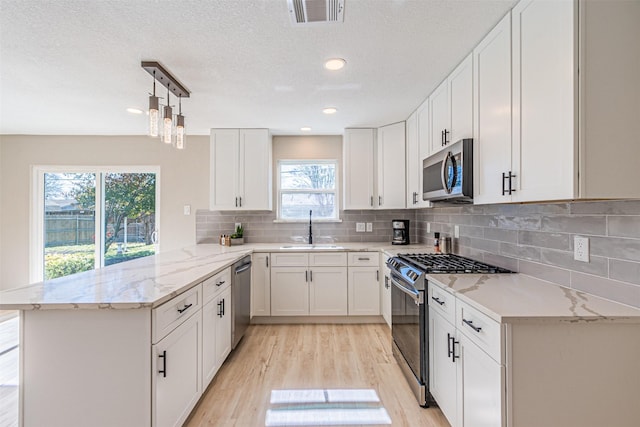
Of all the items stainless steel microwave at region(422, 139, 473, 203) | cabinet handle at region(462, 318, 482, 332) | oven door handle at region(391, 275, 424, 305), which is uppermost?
stainless steel microwave at region(422, 139, 473, 203)

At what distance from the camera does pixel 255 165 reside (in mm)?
3631

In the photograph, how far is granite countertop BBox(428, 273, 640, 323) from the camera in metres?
1.12

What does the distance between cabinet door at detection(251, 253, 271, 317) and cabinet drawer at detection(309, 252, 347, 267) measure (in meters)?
0.51

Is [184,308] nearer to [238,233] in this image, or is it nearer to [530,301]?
[530,301]

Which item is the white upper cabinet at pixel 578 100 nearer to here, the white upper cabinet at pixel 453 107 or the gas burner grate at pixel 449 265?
the white upper cabinet at pixel 453 107

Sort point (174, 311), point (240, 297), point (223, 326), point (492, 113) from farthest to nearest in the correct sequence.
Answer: point (240, 297) → point (223, 326) → point (492, 113) → point (174, 311)

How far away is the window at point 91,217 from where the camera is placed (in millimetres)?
3953

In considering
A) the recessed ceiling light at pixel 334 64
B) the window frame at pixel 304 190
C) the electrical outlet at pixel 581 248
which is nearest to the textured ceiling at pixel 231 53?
the recessed ceiling light at pixel 334 64

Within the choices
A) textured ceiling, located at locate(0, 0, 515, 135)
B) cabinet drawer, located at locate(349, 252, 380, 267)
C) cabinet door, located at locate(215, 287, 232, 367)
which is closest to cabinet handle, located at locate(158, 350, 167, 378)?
cabinet door, located at locate(215, 287, 232, 367)

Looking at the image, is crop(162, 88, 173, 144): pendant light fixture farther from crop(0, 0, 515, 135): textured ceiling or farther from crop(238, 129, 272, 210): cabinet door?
crop(238, 129, 272, 210): cabinet door

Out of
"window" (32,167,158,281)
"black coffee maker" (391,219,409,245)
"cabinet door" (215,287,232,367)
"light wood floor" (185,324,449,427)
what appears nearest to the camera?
"light wood floor" (185,324,449,427)

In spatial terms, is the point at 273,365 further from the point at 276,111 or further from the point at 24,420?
the point at 276,111

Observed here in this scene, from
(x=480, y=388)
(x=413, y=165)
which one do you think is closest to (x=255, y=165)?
(x=413, y=165)

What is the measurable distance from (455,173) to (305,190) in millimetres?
2331
